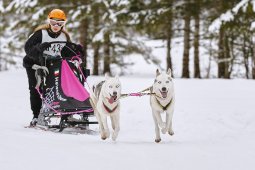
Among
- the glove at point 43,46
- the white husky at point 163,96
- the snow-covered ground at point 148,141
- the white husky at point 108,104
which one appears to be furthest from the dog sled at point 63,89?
the white husky at point 163,96

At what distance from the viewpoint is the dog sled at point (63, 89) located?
6914 mm

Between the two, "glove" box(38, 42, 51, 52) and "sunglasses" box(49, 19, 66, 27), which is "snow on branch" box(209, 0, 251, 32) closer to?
"sunglasses" box(49, 19, 66, 27)

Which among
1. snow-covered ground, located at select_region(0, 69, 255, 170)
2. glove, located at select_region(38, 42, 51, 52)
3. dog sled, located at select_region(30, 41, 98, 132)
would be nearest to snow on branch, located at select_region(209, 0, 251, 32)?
snow-covered ground, located at select_region(0, 69, 255, 170)

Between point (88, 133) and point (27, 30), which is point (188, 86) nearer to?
point (88, 133)

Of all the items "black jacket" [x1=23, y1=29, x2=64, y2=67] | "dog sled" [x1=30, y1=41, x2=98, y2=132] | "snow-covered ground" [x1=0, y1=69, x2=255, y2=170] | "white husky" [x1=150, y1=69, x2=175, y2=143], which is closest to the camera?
"snow-covered ground" [x1=0, y1=69, x2=255, y2=170]

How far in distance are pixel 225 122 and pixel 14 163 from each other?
543 centimetres

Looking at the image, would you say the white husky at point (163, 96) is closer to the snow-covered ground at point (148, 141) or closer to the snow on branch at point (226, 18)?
the snow-covered ground at point (148, 141)

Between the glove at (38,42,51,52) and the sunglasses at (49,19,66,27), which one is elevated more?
the sunglasses at (49,19,66,27)

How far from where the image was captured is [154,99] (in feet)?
20.9

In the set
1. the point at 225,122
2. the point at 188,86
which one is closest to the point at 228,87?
the point at 188,86

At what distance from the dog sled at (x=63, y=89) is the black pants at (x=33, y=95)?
0.17 meters

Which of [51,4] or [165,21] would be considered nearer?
[165,21]

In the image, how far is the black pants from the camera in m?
7.62

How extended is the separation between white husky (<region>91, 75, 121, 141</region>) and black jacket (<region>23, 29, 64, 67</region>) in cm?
131
